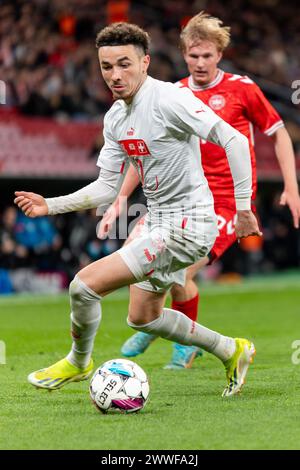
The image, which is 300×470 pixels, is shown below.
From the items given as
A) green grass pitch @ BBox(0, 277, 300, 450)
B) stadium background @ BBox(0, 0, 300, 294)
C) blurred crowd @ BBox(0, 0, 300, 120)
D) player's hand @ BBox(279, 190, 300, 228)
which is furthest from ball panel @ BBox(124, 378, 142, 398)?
blurred crowd @ BBox(0, 0, 300, 120)

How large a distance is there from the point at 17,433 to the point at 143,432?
0.66m

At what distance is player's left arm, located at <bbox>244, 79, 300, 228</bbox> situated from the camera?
7619 mm

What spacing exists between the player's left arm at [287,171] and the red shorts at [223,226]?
69 centimetres

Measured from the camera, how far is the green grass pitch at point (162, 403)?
5133 millimetres

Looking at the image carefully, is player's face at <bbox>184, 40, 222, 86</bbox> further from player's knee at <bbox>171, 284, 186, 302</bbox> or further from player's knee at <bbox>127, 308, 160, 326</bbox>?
player's knee at <bbox>127, 308, 160, 326</bbox>

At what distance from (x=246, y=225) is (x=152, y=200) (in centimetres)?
74

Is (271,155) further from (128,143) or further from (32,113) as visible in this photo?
(128,143)

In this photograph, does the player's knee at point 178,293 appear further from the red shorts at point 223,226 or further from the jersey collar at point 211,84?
the jersey collar at point 211,84

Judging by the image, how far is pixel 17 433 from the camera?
5391 mm

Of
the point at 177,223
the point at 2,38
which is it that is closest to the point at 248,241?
the point at 2,38

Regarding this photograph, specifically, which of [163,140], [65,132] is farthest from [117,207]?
[65,132]

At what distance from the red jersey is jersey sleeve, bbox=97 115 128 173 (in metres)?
1.66
